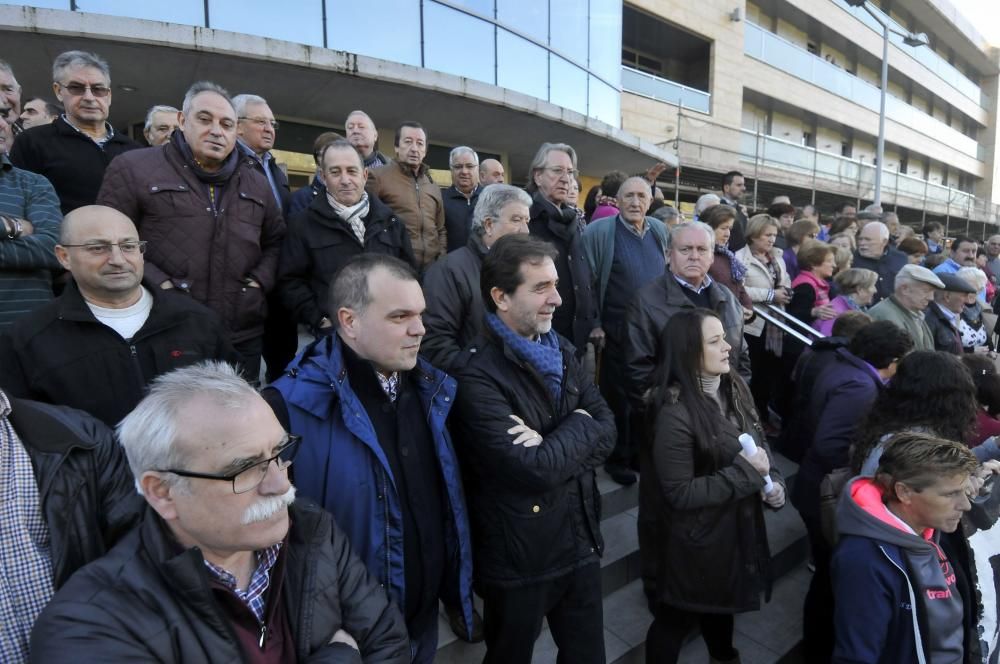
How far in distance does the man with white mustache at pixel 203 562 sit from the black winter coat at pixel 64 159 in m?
2.69

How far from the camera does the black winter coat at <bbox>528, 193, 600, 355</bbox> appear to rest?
3.72m

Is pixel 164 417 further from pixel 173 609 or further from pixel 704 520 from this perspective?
pixel 704 520

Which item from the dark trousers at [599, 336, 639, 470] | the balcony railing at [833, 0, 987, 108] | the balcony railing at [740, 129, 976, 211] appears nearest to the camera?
the dark trousers at [599, 336, 639, 470]

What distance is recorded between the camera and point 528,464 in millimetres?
1949

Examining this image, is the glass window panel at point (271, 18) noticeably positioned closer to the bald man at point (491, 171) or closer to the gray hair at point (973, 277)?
the bald man at point (491, 171)

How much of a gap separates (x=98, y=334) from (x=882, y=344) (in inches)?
148

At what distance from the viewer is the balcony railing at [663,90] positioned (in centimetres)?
1648

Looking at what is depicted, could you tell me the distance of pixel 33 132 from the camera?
3.20 m

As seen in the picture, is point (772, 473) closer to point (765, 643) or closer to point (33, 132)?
point (765, 643)

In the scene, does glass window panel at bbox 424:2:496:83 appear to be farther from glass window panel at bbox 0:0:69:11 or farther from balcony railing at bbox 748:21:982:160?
balcony railing at bbox 748:21:982:160

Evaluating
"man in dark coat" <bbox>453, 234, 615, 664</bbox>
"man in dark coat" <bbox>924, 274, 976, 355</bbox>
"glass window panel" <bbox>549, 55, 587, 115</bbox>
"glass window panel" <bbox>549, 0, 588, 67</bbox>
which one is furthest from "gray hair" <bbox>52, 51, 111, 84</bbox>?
"glass window panel" <bbox>549, 0, 588, 67</bbox>

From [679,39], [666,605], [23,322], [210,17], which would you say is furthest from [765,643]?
[679,39]

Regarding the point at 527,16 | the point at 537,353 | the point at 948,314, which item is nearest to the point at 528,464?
the point at 537,353

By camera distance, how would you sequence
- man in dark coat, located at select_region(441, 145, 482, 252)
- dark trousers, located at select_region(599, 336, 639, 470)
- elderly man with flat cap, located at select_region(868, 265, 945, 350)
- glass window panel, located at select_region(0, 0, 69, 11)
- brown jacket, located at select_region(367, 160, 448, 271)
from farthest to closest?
glass window panel, located at select_region(0, 0, 69, 11) → man in dark coat, located at select_region(441, 145, 482, 252) → brown jacket, located at select_region(367, 160, 448, 271) → elderly man with flat cap, located at select_region(868, 265, 945, 350) → dark trousers, located at select_region(599, 336, 639, 470)
